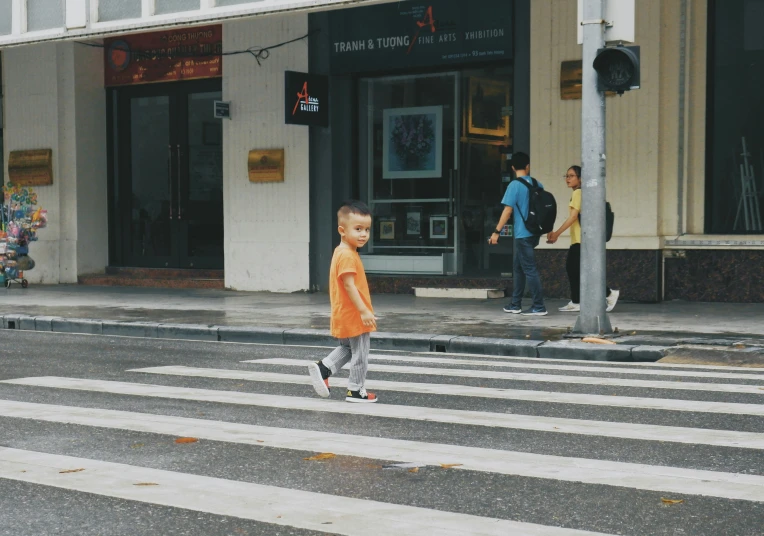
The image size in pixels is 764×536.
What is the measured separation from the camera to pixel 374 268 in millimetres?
18250

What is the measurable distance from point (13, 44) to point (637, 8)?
34.0 feet

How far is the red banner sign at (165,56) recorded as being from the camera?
1966cm

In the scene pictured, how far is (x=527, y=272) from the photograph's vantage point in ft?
45.0

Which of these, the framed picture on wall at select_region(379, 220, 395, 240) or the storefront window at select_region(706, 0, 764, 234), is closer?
the storefront window at select_region(706, 0, 764, 234)

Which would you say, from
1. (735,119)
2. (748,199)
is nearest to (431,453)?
(748,199)

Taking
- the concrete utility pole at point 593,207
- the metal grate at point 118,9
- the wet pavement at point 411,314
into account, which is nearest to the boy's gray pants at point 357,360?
the wet pavement at point 411,314

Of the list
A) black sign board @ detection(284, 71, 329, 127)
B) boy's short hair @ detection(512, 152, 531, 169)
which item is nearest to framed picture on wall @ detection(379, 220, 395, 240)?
black sign board @ detection(284, 71, 329, 127)

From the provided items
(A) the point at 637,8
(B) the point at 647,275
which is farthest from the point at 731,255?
(A) the point at 637,8

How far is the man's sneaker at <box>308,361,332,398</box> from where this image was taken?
298 inches

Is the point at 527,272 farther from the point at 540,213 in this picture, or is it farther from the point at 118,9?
the point at 118,9

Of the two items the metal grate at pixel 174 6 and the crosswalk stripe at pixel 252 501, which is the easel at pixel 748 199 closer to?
the metal grate at pixel 174 6

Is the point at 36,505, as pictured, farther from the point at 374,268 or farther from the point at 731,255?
the point at 374,268

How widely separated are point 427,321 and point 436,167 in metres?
5.22

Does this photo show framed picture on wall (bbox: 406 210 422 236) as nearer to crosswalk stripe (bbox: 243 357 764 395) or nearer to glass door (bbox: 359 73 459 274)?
glass door (bbox: 359 73 459 274)
